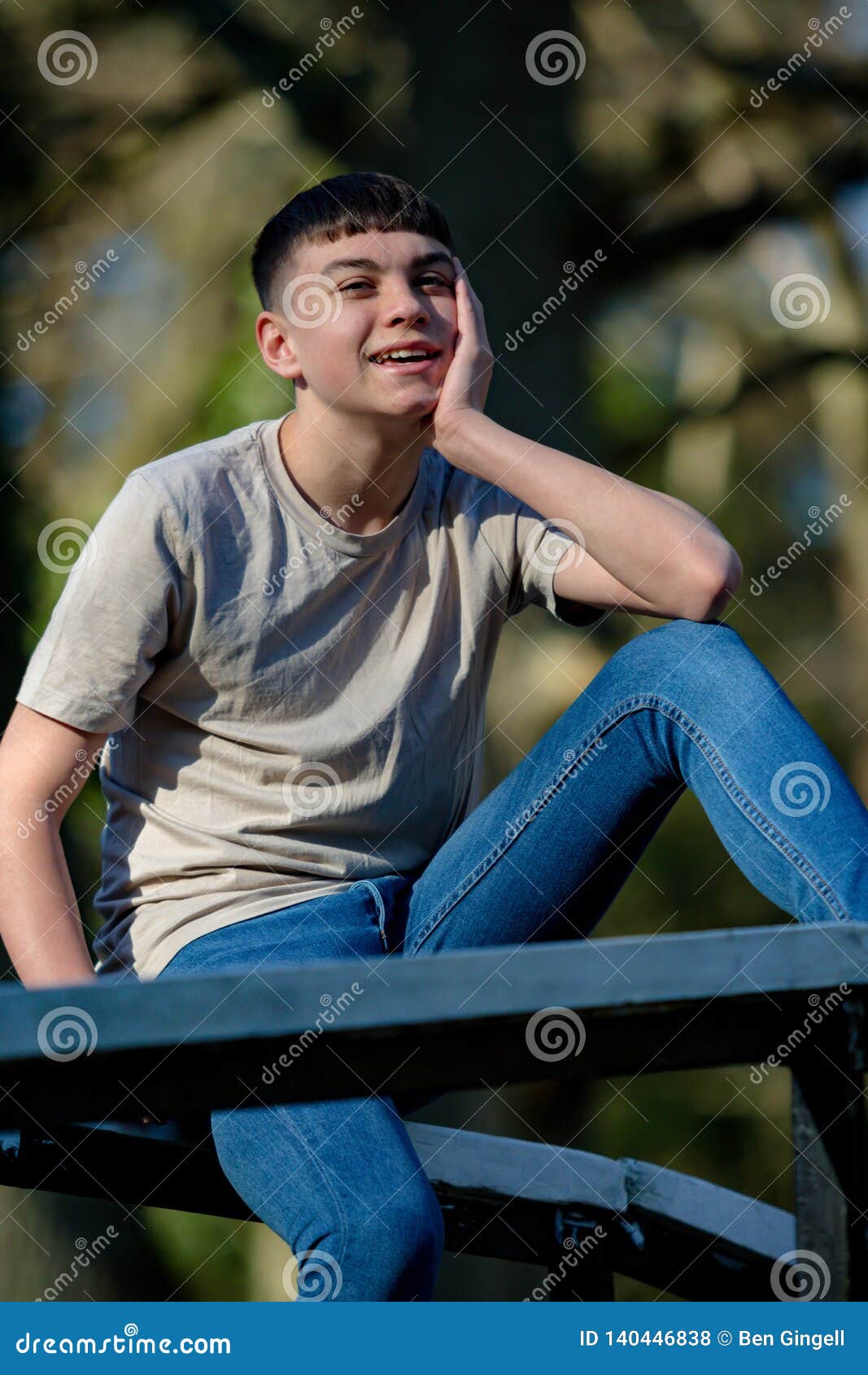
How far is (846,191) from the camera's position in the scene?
371 centimetres

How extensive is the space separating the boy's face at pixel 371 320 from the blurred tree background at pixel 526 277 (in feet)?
5.90

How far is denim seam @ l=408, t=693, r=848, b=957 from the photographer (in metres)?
1.02

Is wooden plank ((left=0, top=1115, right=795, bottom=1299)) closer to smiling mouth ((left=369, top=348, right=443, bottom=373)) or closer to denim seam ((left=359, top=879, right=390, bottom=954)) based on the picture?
denim seam ((left=359, top=879, right=390, bottom=954))

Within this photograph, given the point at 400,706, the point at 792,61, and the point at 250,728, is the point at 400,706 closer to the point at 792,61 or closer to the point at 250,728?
the point at 250,728

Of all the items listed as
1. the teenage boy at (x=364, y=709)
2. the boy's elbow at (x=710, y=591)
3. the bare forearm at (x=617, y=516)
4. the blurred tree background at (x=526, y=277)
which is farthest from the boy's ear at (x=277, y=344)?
the blurred tree background at (x=526, y=277)

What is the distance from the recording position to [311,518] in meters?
1.36

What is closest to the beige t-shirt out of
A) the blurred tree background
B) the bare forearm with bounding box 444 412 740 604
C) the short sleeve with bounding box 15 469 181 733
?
the short sleeve with bounding box 15 469 181 733

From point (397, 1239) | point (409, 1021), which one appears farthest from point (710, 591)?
point (409, 1021)

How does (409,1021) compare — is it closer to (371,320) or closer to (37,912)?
(37,912)

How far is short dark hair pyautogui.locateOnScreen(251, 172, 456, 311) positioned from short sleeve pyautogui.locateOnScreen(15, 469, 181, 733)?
1.16 feet

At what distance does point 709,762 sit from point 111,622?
0.51 metres

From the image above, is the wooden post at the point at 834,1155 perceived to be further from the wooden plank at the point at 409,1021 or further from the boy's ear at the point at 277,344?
the boy's ear at the point at 277,344

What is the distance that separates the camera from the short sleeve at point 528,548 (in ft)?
4.73

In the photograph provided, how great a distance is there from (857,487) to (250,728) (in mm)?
2789
